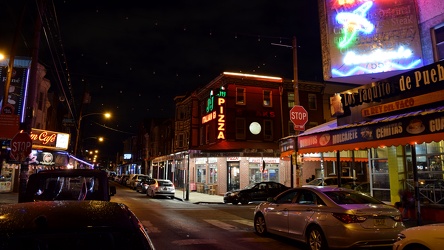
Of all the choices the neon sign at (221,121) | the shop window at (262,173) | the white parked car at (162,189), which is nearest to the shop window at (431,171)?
the white parked car at (162,189)

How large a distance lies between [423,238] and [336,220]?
2157 millimetres

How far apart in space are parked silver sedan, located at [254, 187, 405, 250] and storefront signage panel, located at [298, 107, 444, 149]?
263 centimetres

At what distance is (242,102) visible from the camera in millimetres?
33781

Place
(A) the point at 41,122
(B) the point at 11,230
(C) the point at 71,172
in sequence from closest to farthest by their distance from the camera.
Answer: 1. (B) the point at 11,230
2. (C) the point at 71,172
3. (A) the point at 41,122

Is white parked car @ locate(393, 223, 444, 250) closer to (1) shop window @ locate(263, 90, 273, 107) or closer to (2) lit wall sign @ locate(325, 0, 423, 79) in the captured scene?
(2) lit wall sign @ locate(325, 0, 423, 79)

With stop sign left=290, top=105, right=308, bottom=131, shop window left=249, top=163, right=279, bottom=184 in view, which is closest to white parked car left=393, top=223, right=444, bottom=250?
stop sign left=290, top=105, right=308, bottom=131

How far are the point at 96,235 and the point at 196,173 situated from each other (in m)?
35.7

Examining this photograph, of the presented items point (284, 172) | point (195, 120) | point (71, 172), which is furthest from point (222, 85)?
point (71, 172)

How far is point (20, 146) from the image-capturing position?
39.5 ft

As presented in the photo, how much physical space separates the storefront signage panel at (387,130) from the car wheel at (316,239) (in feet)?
13.5

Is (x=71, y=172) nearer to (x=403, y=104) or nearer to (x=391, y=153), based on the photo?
(x=403, y=104)

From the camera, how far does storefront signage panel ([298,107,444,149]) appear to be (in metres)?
9.73

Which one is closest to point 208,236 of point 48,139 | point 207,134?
point 48,139

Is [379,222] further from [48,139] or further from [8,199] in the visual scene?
[48,139]
